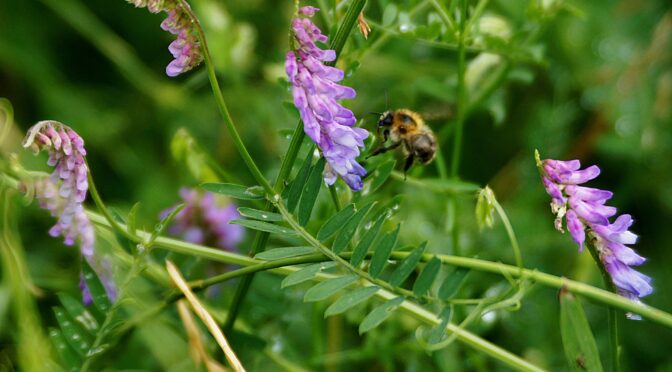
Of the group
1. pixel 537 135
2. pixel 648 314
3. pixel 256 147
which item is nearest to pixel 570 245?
pixel 537 135

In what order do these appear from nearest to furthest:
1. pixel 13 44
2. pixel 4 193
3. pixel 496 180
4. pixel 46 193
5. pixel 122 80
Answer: pixel 46 193
pixel 4 193
pixel 496 180
pixel 13 44
pixel 122 80

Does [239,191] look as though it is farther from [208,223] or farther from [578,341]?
[208,223]

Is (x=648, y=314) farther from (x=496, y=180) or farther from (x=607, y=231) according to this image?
(x=496, y=180)

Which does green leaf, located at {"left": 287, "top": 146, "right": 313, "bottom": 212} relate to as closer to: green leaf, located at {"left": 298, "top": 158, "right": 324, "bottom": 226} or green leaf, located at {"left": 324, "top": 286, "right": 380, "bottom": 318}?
green leaf, located at {"left": 298, "top": 158, "right": 324, "bottom": 226}

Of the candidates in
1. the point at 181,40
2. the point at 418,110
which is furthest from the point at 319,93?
the point at 418,110

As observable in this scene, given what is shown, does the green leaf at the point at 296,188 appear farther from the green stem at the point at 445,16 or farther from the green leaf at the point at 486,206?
the green stem at the point at 445,16

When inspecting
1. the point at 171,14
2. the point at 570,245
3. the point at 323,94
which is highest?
the point at 171,14
